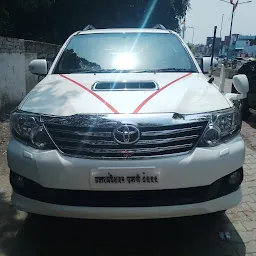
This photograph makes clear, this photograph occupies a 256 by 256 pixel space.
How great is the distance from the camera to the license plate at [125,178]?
256 cm

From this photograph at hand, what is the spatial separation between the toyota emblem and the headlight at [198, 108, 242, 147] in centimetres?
45

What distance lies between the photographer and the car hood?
2.77 metres

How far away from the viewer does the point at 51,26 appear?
17.4 m

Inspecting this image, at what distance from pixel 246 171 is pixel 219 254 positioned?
2.03 m

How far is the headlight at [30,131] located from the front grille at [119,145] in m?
0.11

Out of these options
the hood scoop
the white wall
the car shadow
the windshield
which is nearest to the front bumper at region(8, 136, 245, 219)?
the car shadow

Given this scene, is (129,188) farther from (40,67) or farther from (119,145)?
(40,67)

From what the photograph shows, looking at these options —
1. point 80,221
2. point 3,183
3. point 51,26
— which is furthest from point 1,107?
point 51,26

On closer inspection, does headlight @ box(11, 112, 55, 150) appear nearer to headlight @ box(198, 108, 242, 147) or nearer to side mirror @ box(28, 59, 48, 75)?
headlight @ box(198, 108, 242, 147)

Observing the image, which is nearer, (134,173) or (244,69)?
(134,173)

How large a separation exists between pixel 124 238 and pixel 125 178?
32.6 inches

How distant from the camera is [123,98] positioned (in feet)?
9.61

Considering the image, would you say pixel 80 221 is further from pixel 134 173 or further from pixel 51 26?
pixel 51 26

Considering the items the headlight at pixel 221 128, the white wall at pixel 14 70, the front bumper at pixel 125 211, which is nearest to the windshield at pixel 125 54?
the headlight at pixel 221 128
